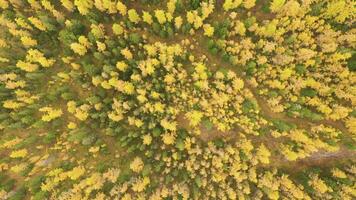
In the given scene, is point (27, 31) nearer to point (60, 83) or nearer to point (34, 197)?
point (60, 83)

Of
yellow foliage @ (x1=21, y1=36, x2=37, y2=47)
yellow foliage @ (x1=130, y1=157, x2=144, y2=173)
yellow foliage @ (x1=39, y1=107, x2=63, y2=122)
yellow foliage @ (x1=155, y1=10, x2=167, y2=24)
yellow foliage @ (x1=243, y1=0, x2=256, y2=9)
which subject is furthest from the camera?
yellow foliage @ (x1=21, y1=36, x2=37, y2=47)

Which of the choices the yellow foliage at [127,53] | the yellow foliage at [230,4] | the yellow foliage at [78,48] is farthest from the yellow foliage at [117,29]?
the yellow foliage at [230,4]

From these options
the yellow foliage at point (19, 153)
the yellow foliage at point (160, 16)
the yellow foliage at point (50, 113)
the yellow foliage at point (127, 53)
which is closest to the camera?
the yellow foliage at point (160, 16)

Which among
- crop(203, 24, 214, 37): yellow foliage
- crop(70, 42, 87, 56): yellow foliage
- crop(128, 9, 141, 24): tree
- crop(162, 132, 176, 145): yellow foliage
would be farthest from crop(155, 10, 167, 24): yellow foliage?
crop(162, 132, 176, 145): yellow foliage

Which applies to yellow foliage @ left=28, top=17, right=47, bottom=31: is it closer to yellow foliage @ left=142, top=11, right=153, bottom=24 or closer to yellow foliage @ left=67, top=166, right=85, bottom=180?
yellow foliage @ left=142, top=11, right=153, bottom=24

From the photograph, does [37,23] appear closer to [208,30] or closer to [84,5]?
[84,5]

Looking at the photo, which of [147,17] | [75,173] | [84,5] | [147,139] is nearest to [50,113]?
[75,173]

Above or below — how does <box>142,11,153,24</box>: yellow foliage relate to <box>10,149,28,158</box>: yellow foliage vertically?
above

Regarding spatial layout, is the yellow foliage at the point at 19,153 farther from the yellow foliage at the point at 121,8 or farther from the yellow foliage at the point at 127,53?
the yellow foliage at the point at 121,8

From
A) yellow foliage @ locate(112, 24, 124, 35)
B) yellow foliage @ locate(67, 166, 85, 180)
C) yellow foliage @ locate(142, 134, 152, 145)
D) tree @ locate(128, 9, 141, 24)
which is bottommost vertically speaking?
yellow foliage @ locate(67, 166, 85, 180)
